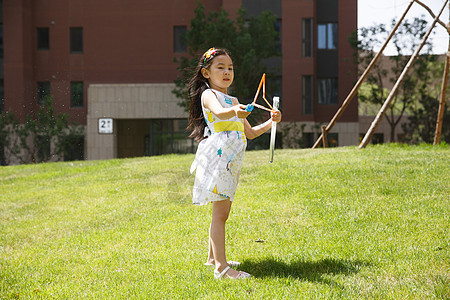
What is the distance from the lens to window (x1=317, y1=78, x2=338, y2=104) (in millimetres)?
29219

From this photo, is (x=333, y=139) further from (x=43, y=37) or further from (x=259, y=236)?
(x=259, y=236)

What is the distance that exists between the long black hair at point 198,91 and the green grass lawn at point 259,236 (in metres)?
1.24

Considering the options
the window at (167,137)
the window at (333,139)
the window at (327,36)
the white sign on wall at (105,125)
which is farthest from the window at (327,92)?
the white sign on wall at (105,125)

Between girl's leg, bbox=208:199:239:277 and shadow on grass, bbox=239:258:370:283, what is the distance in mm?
297

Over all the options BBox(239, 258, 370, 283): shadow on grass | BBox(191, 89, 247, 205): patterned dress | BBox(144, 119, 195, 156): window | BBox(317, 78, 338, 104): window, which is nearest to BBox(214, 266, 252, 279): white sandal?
BBox(239, 258, 370, 283): shadow on grass

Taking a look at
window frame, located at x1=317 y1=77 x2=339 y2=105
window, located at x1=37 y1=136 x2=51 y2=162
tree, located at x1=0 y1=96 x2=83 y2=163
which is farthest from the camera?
window frame, located at x1=317 y1=77 x2=339 y2=105

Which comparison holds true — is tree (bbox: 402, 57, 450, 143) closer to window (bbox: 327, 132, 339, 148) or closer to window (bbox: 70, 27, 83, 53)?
window (bbox: 327, 132, 339, 148)

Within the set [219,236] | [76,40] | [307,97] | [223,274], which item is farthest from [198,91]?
[76,40]

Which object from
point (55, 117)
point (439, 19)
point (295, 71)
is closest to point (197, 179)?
point (439, 19)

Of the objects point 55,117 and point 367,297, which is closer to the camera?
point 367,297

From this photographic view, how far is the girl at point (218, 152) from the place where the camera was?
13.5 feet

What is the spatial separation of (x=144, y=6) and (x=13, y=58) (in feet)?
25.7

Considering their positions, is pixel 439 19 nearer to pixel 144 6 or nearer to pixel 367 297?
pixel 367 297

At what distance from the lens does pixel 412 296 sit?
357 centimetres
